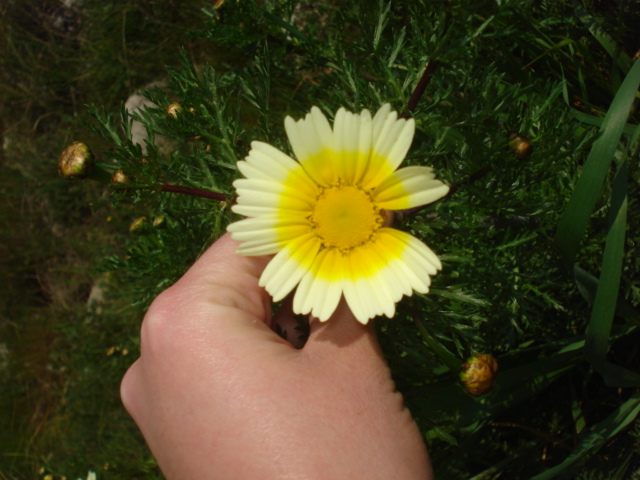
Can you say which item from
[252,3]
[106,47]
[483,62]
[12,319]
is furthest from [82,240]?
[483,62]

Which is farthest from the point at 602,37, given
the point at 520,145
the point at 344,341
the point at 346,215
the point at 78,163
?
the point at 78,163

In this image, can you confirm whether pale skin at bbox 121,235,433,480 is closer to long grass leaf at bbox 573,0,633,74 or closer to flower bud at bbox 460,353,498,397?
flower bud at bbox 460,353,498,397

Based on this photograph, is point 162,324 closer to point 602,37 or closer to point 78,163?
point 78,163

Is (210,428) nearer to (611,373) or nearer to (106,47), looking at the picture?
(611,373)

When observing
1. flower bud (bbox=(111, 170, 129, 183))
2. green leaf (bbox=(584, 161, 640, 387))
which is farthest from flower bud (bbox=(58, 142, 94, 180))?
green leaf (bbox=(584, 161, 640, 387))

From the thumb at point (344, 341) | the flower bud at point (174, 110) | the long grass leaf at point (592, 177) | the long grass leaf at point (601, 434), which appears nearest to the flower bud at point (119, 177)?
the flower bud at point (174, 110)

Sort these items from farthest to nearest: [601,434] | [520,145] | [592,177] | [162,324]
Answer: [601,434], [592,177], [520,145], [162,324]
